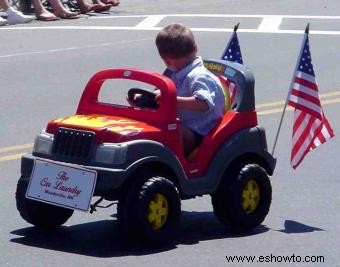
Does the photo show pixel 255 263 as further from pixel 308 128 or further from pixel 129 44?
pixel 129 44

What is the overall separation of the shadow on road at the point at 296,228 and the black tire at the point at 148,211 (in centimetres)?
89

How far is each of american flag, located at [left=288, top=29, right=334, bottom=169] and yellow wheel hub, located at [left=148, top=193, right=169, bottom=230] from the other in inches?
55.9

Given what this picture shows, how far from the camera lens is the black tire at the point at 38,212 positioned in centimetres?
682

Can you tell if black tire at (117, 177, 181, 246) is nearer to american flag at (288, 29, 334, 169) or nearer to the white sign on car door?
the white sign on car door

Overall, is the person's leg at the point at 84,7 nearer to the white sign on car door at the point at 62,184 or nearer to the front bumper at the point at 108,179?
the white sign on car door at the point at 62,184

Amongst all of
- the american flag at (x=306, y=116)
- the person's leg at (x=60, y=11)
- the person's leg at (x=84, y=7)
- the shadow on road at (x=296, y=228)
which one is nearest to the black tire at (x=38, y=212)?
the shadow on road at (x=296, y=228)

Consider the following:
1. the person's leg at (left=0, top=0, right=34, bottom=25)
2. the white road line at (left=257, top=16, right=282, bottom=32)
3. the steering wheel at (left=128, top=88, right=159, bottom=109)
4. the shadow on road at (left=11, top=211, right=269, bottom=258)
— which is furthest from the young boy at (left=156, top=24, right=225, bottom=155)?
the person's leg at (left=0, top=0, right=34, bottom=25)

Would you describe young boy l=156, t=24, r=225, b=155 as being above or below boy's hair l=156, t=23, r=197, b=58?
below

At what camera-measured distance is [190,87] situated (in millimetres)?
6965

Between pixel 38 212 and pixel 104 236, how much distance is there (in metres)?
0.44

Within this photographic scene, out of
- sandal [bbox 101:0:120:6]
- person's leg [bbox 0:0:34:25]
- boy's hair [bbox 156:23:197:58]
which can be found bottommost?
sandal [bbox 101:0:120:6]

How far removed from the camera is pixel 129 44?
17.6 meters

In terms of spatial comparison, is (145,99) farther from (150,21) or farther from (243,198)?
(150,21)

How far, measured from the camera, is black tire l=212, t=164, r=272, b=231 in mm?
6945
